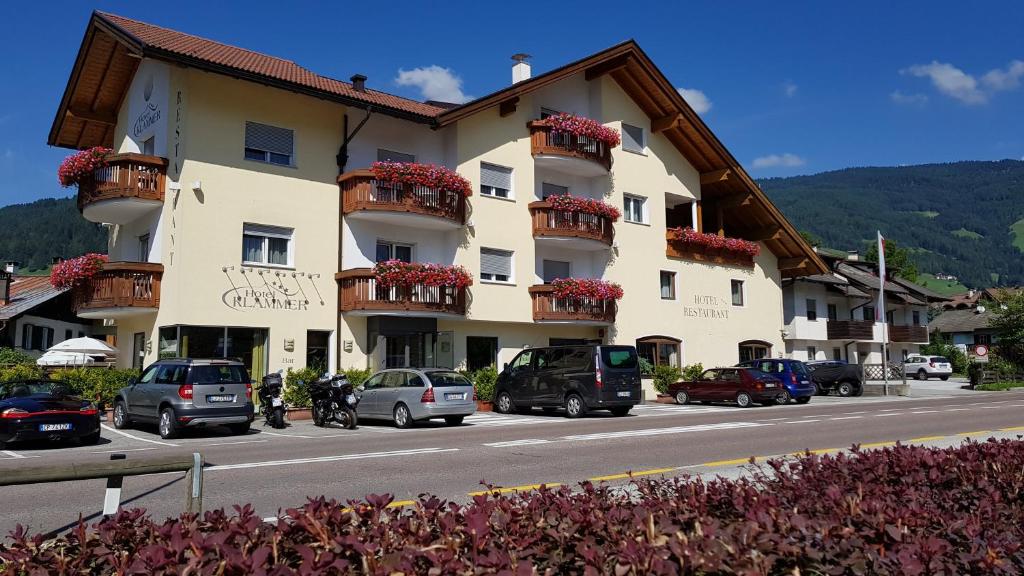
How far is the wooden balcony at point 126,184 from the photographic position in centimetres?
2227

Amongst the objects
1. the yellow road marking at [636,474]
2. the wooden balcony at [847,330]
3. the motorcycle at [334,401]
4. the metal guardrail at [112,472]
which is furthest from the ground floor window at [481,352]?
the wooden balcony at [847,330]

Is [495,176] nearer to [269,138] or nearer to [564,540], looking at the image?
[269,138]

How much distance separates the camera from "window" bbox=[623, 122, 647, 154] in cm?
3362

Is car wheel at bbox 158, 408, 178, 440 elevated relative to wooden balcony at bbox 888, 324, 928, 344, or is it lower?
lower

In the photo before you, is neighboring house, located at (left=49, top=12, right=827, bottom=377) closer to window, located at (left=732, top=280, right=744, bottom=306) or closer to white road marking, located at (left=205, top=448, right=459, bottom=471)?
window, located at (left=732, top=280, right=744, bottom=306)

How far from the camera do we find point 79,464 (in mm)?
4410

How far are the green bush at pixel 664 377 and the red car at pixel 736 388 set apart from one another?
1.59m

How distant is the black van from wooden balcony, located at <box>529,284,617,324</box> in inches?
206

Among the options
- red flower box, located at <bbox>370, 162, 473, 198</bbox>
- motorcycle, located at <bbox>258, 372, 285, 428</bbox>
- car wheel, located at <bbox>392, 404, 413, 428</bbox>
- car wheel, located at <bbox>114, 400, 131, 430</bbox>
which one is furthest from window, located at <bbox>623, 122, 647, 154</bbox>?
car wheel, located at <bbox>114, 400, 131, 430</bbox>

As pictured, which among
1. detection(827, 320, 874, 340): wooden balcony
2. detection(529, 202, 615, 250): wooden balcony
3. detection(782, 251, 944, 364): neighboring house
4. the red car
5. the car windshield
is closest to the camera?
the car windshield

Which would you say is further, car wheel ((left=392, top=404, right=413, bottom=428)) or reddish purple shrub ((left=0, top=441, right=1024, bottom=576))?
car wheel ((left=392, top=404, right=413, bottom=428))

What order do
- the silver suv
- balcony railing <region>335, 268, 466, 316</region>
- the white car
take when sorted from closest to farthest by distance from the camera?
the silver suv
balcony railing <region>335, 268, 466, 316</region>
the white car

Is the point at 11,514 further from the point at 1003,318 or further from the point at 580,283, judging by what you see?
the point at 1003,318

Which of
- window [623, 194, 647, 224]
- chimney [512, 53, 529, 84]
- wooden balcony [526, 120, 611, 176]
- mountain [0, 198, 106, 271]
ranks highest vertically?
mountain [0, 198, 106, 271]
